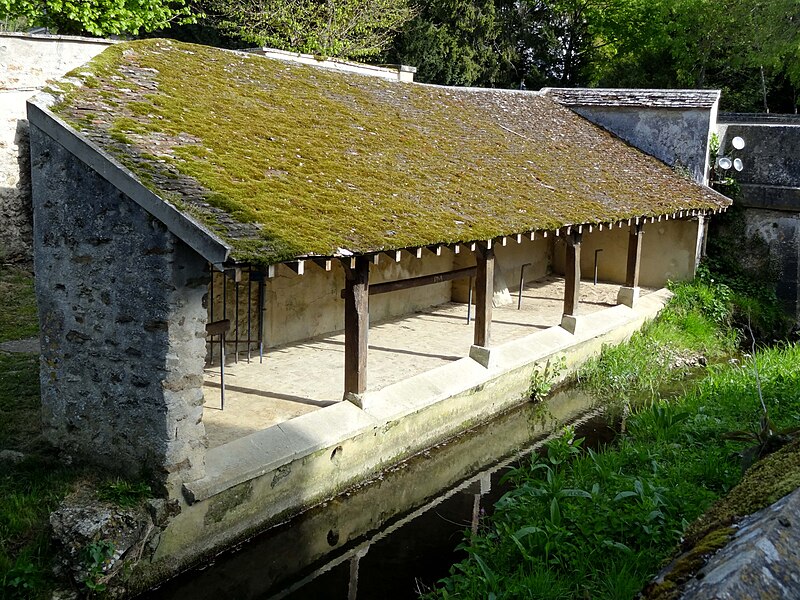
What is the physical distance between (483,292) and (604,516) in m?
4.35

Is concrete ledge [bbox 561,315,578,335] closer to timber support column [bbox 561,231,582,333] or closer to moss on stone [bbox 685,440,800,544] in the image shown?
timber support column [bbox 561,231,582,333]

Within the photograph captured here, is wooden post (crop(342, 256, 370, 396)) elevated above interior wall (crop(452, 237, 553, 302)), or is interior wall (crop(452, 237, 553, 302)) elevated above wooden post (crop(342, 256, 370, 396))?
wooden post (crop(342, 256, 370, 396))

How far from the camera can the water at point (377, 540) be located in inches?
225

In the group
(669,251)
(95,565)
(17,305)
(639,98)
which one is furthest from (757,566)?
(639,98)

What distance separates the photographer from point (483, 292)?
30.2 feet

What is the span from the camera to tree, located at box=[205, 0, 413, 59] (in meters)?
19.3

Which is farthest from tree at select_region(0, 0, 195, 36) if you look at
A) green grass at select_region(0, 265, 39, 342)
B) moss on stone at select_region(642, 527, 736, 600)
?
moss on stone at select_region(642, 527, 736, 600)

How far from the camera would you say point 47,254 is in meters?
6.05

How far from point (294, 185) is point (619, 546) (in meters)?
4.33

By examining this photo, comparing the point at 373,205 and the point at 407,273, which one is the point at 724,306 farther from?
the point at 373,205

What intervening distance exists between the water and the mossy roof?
2.45m

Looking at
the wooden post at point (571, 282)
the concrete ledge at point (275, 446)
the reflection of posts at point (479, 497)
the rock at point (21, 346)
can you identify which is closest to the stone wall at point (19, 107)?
the rock at point (21, 346)

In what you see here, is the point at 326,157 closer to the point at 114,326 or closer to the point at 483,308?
the point at 483,308

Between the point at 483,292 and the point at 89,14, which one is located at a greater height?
the point at 89,14
